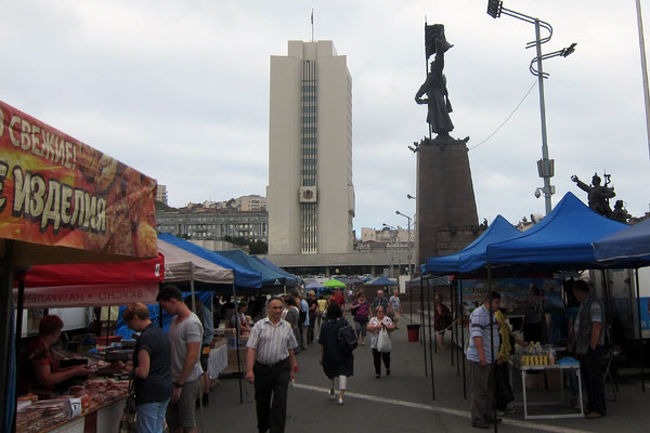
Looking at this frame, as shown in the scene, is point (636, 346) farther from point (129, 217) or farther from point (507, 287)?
point (129, 217)

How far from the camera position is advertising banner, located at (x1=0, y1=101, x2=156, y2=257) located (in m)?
2.84

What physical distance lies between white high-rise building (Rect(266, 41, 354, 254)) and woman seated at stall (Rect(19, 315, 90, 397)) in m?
102

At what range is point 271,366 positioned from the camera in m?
5.93

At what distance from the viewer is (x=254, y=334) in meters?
6.03

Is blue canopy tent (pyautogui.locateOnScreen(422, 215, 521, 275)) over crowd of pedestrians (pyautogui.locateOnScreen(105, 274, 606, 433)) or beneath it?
over

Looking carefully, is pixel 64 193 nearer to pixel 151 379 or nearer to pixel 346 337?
pixel 151 379

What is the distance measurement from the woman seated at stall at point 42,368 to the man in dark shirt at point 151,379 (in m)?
1.24

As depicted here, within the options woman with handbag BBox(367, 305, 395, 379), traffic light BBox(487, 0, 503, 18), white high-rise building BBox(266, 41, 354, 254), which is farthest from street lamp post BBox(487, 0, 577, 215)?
white high-rise building BBox(266, 41, 354, 254)

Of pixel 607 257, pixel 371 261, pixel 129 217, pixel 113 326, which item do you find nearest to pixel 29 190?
pixel 129 217

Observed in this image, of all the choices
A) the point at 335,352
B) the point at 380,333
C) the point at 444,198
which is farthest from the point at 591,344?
the point at 444,198

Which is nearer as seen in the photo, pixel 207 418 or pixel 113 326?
pixel 207 418

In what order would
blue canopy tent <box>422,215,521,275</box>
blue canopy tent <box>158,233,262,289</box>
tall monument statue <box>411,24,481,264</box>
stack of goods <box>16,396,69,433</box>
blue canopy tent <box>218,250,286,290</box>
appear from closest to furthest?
stack of goods <box>16,396,69,433</box> < blue canopy tent <box>422,215,521,275</box> < blue canopy tent <box>158,233,262,289</box> < blue canopy tent <box>218,250,286,290</box> < tall monument statue <box>411,24,481,264</box>

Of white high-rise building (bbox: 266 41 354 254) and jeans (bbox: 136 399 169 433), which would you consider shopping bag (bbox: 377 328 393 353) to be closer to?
jeans (bbox: 136 399 169 433)

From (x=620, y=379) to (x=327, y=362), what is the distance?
570cm
